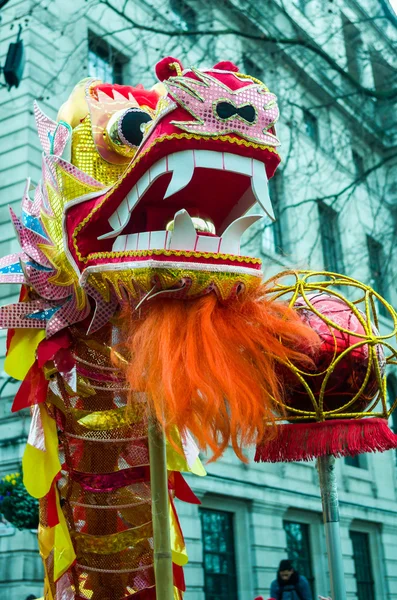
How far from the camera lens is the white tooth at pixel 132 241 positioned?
5.31ft

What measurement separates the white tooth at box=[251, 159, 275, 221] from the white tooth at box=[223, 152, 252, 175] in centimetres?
2

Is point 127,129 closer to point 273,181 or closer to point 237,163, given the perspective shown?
point 237,163

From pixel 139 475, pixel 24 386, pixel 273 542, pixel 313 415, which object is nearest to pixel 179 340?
pixel 313 415

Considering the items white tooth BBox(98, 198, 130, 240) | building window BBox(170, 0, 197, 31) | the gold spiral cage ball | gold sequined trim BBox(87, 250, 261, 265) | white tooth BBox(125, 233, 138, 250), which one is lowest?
the gold spiral cage ball

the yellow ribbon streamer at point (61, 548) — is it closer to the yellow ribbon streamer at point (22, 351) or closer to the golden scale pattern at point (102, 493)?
the golden scale pattern at point (102, 493)

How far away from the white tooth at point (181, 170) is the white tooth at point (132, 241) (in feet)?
0.49

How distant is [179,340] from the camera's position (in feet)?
5.00

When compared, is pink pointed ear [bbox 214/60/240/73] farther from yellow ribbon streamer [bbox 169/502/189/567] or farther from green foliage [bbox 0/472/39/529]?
green foliage [bbox 0/472/39/529]

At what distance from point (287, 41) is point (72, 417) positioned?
6.30 m

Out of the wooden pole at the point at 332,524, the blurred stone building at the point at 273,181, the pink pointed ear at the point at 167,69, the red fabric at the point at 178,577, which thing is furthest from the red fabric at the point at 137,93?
the blurred stone building at the point at 273,181

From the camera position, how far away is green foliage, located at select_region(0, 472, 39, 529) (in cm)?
661

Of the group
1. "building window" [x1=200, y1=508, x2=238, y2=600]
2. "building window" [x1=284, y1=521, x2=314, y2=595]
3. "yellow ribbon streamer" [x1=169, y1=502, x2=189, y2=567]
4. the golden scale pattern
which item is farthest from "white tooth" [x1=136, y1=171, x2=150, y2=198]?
"building window" [x1=284, y1=521, x2=314, y2=595]

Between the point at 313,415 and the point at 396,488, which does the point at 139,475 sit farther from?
the point at 396,488

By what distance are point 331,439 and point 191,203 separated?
67cm
